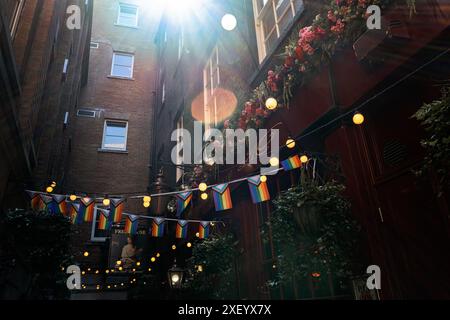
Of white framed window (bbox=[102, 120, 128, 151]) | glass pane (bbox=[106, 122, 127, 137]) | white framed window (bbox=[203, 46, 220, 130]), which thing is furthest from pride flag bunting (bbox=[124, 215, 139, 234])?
glass pane (bbox=[106, 122, 127, 137])

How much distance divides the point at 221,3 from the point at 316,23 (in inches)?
229

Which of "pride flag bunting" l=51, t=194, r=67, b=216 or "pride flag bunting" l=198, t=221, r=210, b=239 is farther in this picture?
"pride flag bunting" l=198, t=221, r=210, b=239

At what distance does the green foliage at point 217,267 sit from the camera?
697cm

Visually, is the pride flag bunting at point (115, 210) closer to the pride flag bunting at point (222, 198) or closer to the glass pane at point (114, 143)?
the pride flag bunting at point (222, 198)

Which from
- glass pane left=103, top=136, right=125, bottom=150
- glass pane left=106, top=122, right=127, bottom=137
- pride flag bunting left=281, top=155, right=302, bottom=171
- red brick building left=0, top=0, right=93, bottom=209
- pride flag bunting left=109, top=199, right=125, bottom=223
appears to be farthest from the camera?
glass pane left=106, top=122, right=127, bottom=137

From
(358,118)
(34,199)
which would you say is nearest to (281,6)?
(358,118)

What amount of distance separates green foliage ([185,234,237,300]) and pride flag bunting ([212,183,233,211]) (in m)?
0.91

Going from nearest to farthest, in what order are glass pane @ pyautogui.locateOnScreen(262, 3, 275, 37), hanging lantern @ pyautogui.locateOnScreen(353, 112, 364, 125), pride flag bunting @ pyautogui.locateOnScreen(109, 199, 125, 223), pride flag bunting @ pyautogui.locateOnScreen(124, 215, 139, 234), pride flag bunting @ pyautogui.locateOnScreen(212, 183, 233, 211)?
hanging lantern @ pyautogui.locateOnScreen(353, 112, 364, 125), pride flag bunting @ pyautogui.locateOnScreen(212, 183, 233, 211), glass pane @ pyautogui.locateOnScreen(262, 3, 275, 37), pride flag bunting @ pyautogui.locateOnScreen(109, 199, 125, 223), pride flag bunting @ pyautogui.locateOnScreen(124, 215, 139, 234)

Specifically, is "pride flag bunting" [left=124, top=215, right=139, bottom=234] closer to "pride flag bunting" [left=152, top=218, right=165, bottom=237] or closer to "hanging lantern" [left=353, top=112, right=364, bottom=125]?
"pride flag bunting" [left=152, top=218, right=165, bottom=237]

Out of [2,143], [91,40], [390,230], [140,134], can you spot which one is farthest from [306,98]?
[91,40]

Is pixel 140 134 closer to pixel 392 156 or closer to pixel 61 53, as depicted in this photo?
pixel 61 53

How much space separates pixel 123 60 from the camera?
65.9 ft

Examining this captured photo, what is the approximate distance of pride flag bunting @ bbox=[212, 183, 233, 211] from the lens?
666cm

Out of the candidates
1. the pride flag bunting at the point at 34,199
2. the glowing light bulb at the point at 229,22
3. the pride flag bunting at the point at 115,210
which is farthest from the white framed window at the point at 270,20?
the pride flag bunting at the point at 34,199
